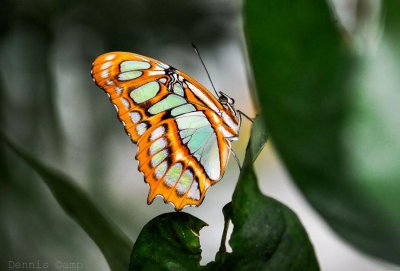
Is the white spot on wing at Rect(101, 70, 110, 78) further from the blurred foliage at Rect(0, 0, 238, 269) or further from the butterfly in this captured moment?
the blurred foliage at Rect(0, 0, 238, 269)

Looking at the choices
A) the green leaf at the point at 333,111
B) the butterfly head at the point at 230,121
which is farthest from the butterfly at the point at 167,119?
the green leaf at the point at 333,111

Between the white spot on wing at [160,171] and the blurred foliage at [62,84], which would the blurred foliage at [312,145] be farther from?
the blurred foliage at [62,84]

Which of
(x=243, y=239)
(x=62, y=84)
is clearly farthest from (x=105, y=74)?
(x=62, y=84)

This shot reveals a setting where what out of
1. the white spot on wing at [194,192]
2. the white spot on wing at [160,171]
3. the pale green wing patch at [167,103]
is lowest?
the white spot on wing at [194,192]

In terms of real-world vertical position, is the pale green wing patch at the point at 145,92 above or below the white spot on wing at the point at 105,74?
below

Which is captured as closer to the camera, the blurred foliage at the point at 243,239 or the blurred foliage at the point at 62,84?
the blurred foliage at the point at 243,239

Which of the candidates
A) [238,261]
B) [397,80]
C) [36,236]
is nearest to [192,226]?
[238,261]

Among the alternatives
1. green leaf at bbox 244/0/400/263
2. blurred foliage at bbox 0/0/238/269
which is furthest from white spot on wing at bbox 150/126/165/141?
blurred foliage at bbox 0/0/238/269
